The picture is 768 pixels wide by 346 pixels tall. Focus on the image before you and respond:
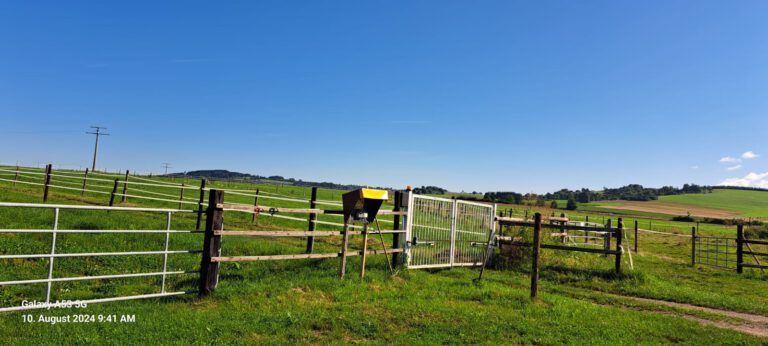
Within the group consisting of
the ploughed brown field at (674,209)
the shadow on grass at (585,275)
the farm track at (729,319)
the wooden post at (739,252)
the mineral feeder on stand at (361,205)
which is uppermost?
the ploughed brown field at (674,209)

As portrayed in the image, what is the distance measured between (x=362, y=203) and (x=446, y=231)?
4.49m

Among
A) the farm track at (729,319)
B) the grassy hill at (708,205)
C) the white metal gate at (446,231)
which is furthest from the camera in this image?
the grassy hill at (708,205)

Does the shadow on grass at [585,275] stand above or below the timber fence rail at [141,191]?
below

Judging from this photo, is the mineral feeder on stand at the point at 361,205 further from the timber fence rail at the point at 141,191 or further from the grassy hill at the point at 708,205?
the grassy hill at the point at 708,205

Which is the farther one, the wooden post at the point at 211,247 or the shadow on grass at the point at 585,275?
the shadow on grass at the point at 585,275

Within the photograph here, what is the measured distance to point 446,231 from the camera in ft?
40.2

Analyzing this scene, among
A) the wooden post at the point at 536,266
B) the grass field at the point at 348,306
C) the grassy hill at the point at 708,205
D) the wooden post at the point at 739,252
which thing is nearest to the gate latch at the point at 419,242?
the grass field at the point at 348,306

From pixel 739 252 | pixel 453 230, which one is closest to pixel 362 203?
pixel 453 230

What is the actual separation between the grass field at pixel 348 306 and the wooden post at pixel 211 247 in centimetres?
26

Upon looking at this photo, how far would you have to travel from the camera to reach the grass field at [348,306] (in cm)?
543

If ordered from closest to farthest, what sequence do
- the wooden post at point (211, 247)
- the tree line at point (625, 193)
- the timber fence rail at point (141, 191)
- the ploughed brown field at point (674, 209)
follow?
the wooden post at point (211, 247), the timber fence rail at point (141, 191), the ploughed brown field at point (674, 209), the tree line at point (625, 193)

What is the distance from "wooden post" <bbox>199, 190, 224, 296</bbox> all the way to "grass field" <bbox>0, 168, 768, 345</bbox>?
26 centimetres

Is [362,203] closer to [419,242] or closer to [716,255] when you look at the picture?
[419,242]

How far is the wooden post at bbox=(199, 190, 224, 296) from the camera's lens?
275 inches
